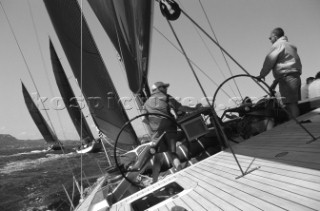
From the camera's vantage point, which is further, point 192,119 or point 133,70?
point 133,70

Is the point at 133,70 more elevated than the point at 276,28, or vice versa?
the point at 133,70

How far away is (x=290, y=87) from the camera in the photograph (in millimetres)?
4695

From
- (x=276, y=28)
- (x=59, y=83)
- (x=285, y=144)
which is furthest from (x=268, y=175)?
(x=59, y=83)

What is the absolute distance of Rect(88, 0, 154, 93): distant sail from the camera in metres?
4.38

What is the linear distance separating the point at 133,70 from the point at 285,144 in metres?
4.33

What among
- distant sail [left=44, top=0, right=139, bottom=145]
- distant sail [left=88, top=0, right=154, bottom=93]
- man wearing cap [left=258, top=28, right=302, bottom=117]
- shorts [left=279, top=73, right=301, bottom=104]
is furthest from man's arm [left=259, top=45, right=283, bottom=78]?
distant sail [left=44, top=0, right=139, bottom=145]

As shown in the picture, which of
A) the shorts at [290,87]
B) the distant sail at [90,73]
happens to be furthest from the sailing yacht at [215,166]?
the distant sail at [90,73]

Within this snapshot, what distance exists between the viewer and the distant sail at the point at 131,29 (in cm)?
438

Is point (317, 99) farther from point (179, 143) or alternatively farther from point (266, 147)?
point (179, 143)

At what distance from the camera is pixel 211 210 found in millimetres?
2354

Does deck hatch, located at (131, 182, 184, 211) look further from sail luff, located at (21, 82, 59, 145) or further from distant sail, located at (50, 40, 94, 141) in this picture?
sail luff, located at (21, 82, 59, 145)

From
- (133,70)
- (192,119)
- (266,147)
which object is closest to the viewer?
(266,147)

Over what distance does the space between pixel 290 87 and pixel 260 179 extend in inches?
108

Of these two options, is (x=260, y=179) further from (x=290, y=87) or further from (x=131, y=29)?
(x=131, y=29)
